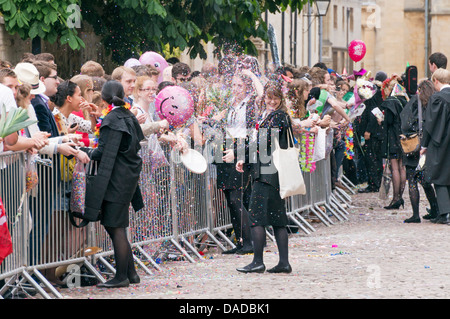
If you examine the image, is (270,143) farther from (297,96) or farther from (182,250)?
(297,96)

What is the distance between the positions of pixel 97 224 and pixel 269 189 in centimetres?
160

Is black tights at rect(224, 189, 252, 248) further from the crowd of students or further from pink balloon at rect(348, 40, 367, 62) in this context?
pink balloon at rect(348, 40, 367, 62)

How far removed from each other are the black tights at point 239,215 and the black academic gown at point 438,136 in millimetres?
3940

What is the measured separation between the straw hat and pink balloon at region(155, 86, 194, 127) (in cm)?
157

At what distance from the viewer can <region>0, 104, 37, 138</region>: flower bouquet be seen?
786 centimetres

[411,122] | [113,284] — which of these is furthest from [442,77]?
[113,284]

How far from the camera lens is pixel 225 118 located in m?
11.3

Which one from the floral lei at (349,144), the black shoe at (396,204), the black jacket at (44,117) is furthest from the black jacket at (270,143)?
the floral lei at (349,144)

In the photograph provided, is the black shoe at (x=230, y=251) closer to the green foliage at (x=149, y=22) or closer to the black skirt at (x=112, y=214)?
the black skirt at (x=112, y=214)

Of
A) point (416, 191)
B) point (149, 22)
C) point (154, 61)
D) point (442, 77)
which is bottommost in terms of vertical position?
point (416, 191)

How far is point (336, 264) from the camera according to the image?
10.4 m
